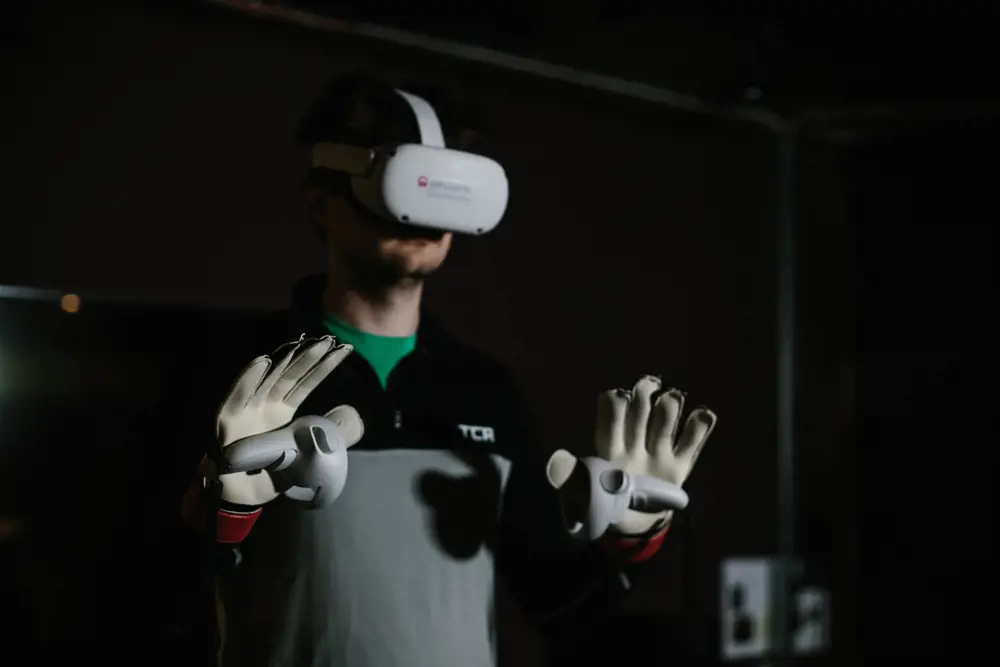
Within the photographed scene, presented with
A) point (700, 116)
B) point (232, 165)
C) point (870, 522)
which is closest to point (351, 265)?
point (232, 165)

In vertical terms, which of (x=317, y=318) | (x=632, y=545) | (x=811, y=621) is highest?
(x=317, y=318)

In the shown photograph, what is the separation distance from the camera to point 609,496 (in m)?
0.93

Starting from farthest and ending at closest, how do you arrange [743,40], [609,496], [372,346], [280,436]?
1. [743,40]
2. [372,346]
3. [609,496]
4. [280,436]

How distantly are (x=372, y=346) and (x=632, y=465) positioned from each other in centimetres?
27

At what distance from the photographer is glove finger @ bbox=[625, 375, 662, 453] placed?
0.98 metres

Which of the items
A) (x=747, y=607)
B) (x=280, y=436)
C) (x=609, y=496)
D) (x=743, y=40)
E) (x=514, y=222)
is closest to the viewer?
(x=280, y=436)

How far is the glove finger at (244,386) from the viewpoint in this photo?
0.84 m

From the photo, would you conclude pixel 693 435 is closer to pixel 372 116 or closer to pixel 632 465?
pixel 632 465

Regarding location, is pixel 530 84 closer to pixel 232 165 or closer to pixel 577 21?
pixel 577 21

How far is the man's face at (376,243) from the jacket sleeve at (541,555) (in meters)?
0.20

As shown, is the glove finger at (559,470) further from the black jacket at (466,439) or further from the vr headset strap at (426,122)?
the vr headset strap at (426,122)

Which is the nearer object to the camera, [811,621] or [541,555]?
[541,555]

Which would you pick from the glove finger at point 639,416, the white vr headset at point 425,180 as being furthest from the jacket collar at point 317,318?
the glove finger at point 639,416

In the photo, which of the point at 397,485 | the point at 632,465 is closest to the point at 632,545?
the point at 632,465
